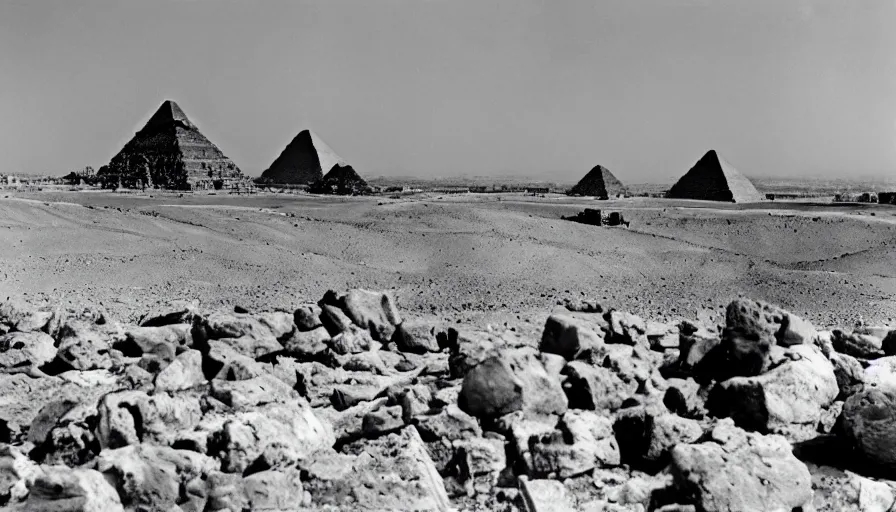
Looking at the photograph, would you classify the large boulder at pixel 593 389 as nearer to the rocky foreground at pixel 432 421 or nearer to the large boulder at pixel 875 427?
the rocky foreground at pixel 432 421

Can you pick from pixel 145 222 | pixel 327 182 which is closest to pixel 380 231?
pixel 145 222

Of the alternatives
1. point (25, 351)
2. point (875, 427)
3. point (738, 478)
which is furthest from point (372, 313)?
point (875, 427)

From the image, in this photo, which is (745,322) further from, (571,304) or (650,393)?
(571,304)

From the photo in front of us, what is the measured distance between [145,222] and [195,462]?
1170 cm

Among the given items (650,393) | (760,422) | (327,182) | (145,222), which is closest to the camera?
(760,422)

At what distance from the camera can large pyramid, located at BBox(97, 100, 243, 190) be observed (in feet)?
146

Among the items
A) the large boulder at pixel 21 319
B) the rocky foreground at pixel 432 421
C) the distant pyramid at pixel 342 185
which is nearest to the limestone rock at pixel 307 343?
the rocky foreground at pixel 432 421

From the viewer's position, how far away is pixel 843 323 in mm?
7820

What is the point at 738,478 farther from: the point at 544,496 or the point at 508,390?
the point at 508,390

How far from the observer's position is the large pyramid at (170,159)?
44.6m

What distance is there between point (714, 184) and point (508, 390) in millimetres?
35189

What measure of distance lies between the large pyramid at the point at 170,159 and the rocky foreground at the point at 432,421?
41.2m

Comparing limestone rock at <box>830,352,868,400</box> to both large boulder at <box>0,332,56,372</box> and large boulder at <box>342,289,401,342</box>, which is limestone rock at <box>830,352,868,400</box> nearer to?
large boulder at <box>342,289,401,342</box>

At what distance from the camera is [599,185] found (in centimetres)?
3856
